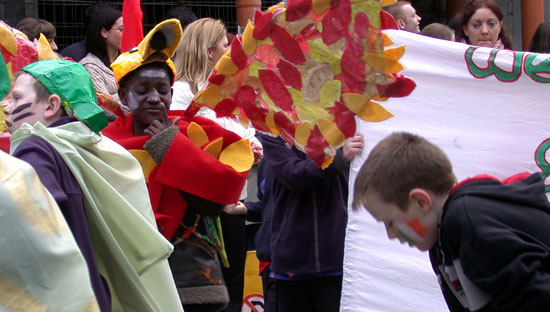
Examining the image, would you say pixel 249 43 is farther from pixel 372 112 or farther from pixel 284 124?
pixel 372 112

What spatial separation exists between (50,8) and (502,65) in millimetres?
6061

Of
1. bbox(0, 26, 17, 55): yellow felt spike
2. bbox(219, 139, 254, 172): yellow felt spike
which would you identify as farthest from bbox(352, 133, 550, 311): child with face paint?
bbox(0, 26, 17, 55): yellow felt spike

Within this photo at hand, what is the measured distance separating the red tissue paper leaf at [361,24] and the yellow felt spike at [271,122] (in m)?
0.53

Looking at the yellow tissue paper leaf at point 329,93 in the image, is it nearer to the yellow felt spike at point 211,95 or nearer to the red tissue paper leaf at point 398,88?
the red tissue paper leaf at point 398,88

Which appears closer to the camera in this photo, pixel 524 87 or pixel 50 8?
pixel 524 87

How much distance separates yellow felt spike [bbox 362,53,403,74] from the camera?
3.68 metres

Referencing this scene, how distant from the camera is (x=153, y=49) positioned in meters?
3.82

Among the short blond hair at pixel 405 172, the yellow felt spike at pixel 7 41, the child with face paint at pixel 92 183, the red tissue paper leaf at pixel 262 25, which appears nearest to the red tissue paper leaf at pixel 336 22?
the red tissue paper leaf at pixel 262 25

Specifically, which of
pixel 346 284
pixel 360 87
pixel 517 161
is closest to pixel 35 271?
pixel 360 87

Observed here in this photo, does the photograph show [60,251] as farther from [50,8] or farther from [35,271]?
[50,8]

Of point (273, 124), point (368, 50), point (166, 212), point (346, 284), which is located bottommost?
point (346, 284)

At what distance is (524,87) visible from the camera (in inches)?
170

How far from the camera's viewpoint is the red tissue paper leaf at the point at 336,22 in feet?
12.2

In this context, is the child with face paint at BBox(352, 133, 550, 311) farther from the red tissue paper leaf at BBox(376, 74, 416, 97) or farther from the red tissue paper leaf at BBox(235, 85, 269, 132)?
the red tissue paper leaf at BBox(235, 85, 269, 132)
